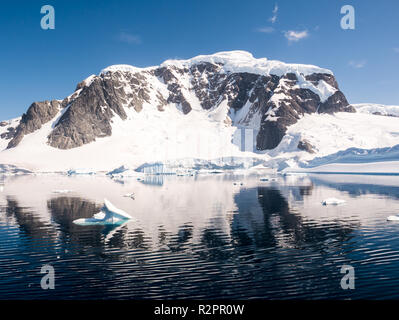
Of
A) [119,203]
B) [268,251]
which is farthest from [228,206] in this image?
[268,251]

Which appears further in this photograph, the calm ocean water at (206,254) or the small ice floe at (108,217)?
the small ice floe at (108,217)

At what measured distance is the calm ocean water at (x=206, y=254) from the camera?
2195 cm

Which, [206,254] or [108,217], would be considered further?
[108,217]

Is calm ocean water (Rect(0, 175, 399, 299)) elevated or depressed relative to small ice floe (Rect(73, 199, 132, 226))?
depressed

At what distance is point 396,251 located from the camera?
30047 millimetres

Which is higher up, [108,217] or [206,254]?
[108,217]

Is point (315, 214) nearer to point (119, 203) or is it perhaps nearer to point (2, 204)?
point (119, 203)

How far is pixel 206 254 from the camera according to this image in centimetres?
3025

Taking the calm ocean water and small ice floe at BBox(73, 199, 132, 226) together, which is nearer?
the calm ocean water

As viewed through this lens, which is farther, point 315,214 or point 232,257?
point 315,214

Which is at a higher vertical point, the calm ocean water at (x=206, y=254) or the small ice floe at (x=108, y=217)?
the small ice floe at (x=108, y=217)

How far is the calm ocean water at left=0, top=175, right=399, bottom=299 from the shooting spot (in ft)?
72.0
